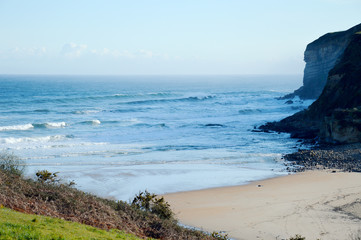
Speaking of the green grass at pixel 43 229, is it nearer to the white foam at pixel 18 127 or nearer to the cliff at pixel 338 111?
the cliff at pixel 338 111

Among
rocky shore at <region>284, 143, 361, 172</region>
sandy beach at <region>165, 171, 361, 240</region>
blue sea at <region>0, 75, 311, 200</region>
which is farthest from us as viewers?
rocky shore at <region>284, 143, 361, 172</region>

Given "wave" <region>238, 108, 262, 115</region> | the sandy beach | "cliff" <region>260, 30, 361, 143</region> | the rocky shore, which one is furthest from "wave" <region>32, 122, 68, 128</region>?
the sandy beach

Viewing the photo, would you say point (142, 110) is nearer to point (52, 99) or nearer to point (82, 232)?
point (52, 99)

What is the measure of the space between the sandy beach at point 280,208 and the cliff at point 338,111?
404 inches

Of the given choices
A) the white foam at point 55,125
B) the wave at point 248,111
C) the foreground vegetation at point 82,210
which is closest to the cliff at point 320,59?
the wave at point 248,111

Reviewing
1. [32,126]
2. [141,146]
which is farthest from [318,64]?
[32,126]

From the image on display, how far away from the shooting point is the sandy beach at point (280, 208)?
16594 mm

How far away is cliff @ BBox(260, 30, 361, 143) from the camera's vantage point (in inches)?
1373

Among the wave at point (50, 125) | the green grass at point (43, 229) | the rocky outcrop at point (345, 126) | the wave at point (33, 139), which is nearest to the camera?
the green grass at point (43, 229)

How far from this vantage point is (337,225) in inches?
662

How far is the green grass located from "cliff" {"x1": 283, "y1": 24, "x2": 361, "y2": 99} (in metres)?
61.5

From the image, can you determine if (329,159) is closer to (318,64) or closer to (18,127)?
(18,127)

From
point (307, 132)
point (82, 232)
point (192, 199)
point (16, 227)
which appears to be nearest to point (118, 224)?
point (82, 232)

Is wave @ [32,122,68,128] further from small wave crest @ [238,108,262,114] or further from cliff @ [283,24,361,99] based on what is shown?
cliff @ [283,24,361,99]
